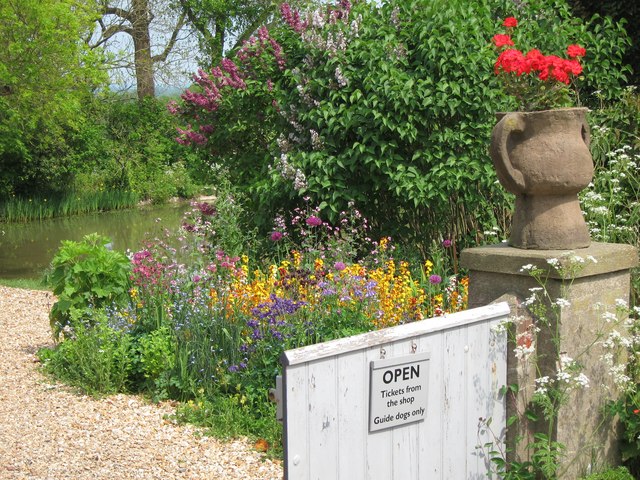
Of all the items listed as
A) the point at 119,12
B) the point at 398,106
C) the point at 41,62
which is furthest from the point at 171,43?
the point at 398,106

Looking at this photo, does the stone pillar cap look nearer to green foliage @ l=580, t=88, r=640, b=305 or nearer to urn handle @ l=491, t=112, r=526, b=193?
urn handle @ l=491, t=112, r=526, b=193

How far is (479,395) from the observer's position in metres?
3.37

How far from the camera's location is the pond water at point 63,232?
14148mm

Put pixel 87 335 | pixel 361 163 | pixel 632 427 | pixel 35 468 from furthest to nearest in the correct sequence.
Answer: pixel 361 163 < pixel 87 335 < pixel 35 468 < pixel 632 427

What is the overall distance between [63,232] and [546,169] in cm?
1604

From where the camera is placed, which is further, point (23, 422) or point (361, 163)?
point (361, 163)

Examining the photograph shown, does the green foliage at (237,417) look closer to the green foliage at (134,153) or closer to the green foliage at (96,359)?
the green foliage at (96,359)

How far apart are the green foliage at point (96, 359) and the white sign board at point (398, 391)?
2730 millimetres

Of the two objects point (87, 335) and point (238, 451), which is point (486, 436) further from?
point (87, 335)

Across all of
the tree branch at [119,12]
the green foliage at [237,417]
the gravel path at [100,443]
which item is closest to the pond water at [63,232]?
the tree branch at [119,12]

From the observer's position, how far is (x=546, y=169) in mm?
3730

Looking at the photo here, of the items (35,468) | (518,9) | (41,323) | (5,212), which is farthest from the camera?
(5,212)

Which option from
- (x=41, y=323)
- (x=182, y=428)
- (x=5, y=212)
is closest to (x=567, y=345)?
(x=182, y=428)

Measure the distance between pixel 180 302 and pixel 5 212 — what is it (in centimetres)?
1656
